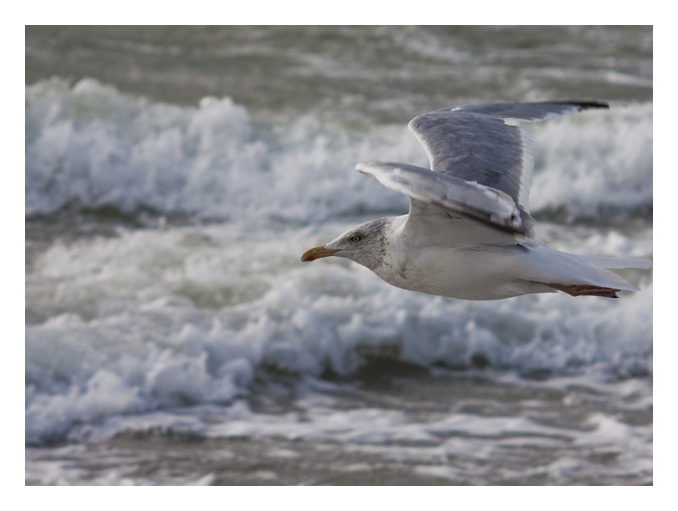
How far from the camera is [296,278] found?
285 inches

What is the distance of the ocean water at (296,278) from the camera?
5.53 meters

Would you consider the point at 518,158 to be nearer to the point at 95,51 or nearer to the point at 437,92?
the point at 437,92

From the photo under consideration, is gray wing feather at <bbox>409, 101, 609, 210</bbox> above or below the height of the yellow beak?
above

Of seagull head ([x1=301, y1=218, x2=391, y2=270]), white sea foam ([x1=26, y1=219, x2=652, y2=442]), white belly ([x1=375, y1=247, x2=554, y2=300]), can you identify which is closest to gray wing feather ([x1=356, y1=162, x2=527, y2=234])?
white belly ([x1=375, y1=247, x2=554, y2=300])

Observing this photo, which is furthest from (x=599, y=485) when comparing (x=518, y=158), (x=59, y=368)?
(x=59, y=368)

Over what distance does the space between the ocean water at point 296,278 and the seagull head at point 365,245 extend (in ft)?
7.68

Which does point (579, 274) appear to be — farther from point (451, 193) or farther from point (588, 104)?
point (588, 104)

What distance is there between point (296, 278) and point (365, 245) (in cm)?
416

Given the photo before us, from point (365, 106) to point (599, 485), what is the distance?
583 centimetres

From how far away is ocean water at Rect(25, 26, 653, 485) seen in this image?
5531mm

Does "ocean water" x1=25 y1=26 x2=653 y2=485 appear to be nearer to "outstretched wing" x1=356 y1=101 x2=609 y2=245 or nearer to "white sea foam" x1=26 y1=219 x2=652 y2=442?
"white sea foam" x1=26 y1=219 x2=652 y2=442

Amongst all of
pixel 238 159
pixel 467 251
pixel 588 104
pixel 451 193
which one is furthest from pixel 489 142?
pixel 238 159

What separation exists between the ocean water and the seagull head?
7.68 feet

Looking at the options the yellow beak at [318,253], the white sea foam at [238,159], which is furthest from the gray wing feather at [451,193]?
the white sea foam at [238,159]
